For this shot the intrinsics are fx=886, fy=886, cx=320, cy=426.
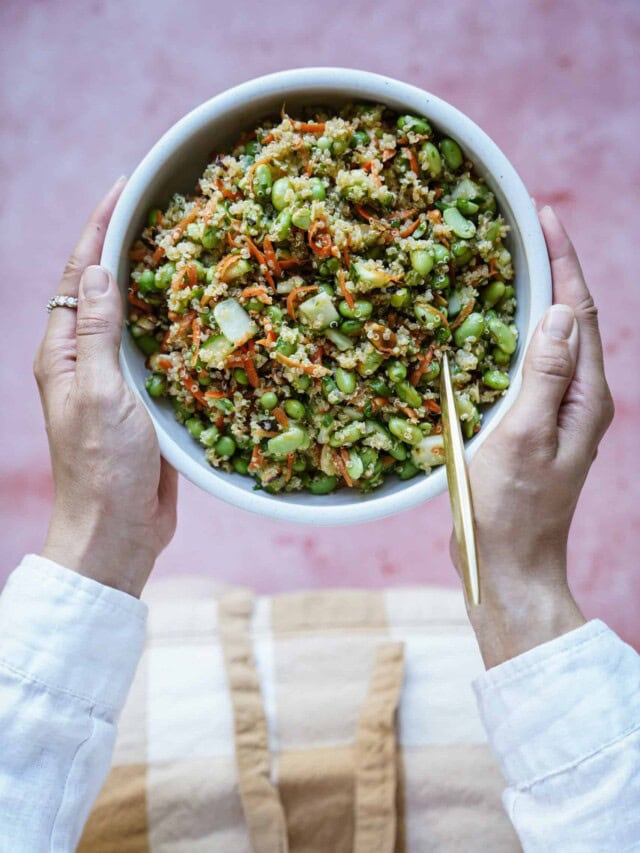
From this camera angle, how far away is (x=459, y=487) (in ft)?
4.12

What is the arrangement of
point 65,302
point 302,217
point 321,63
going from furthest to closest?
point 321,63, point 65,302, point 302,217

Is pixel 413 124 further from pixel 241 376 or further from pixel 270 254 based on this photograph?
pixel 241 376

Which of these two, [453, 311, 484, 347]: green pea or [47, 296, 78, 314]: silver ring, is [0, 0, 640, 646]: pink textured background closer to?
[47, 296, 78, 314]: silver ring

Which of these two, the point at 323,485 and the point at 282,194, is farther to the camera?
the point at 323,485

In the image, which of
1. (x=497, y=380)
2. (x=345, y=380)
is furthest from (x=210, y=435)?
(x=497, y=380)

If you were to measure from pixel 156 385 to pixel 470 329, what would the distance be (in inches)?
19.3

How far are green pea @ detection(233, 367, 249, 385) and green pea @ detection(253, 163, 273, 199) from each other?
0.82 feet

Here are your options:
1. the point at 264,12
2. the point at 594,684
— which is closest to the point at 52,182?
the point at 264,12

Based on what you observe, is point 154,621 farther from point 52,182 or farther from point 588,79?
point 588,79

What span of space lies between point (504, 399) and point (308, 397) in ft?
0.98

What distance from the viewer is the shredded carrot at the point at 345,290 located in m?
1.25

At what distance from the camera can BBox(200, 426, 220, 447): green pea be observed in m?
1.37

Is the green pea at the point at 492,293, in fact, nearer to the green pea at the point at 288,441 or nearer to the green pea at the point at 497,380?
the green pea at the point at 497,380

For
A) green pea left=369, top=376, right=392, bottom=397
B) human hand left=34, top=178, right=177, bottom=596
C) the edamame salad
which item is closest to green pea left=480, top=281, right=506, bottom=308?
the edamame salad
